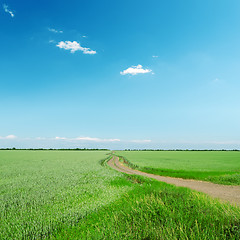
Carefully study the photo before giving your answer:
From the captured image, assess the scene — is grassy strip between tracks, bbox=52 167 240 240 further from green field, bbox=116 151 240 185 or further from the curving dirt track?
green field, bbox=116 151 240 185

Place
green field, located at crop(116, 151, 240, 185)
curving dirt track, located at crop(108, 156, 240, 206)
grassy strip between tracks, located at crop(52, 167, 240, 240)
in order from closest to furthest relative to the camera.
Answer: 1. grassy strip between tracks, located at crop(52, 167, 240, 240)
2. curving dirt track, located at crop(108, 156, 240, 206)
3. green field, located at crop(116, 151, 240, 185)

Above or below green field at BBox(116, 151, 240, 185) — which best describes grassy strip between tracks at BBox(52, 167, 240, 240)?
above

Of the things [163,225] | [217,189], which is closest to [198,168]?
[217,189]

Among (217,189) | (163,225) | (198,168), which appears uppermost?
(163,225)

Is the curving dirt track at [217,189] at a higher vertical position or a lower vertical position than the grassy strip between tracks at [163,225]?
lower

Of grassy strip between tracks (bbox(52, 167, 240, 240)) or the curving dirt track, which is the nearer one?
grassy strip between tracks (bbox(52, 167, 240, 240))

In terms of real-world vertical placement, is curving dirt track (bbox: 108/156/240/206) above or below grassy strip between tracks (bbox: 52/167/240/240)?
below

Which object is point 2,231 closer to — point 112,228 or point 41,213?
point 41,213

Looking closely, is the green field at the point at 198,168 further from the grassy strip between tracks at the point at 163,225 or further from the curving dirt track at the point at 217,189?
the grassy strip between tracks at the point at 163,225

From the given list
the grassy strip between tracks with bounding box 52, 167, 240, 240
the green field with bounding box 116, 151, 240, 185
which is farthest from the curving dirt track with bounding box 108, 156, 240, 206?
the grassy strip between tracks with bounding box 52, 167, 240, 240

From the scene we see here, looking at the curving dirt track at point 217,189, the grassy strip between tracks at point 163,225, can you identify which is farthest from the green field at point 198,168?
the grassy strip between tracks at point 163,225

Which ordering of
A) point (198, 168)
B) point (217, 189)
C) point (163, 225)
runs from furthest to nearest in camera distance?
1. point (198, 168)
2. point (217, 189)
3. point (163, 225)

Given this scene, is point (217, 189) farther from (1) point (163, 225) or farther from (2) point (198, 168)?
(2) point (198, 168)

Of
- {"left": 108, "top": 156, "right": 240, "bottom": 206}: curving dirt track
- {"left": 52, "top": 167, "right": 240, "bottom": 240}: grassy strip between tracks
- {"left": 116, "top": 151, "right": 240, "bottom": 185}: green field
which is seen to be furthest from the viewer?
{"left": 116, "top": 151, "right": 240, "bottom": 185}: green field
